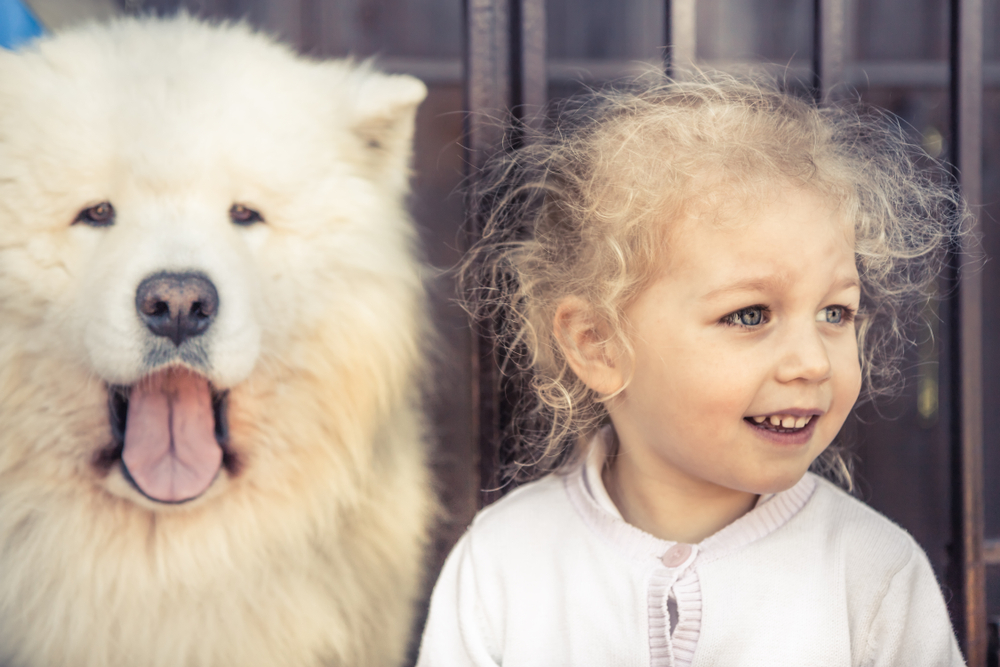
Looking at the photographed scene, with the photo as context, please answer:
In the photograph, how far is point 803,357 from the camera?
1.01 meters

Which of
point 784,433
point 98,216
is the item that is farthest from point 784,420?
point 98,216

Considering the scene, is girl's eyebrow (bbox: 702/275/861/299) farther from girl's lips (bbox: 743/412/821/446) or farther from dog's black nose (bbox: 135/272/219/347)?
dog's black nose (bbox: 135/272/219/347)

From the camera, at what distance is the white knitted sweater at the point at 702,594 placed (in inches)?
42.6

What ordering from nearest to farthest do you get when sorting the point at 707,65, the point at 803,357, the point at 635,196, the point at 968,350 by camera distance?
the point at 803,357 < the point at 635,196 < the point at 707,65 < the point at 968,350

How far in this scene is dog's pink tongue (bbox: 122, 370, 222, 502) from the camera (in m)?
1.13

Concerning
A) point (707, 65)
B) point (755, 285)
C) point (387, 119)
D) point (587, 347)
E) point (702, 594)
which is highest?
point (707, 65)

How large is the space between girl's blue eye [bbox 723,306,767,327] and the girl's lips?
0.13m

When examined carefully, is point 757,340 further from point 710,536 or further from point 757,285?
point 710,536

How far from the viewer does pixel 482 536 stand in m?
1.29

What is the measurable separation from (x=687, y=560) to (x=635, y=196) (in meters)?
0.54

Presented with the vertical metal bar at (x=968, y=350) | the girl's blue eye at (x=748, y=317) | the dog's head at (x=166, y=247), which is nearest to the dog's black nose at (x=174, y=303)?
the dog's head at (x=166, y=247)

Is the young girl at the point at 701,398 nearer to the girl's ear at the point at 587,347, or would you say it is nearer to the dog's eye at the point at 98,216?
the girl's ear at the point at 587,347

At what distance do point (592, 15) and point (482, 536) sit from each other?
4.67 feet

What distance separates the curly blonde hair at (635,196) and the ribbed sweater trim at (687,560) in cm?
21
